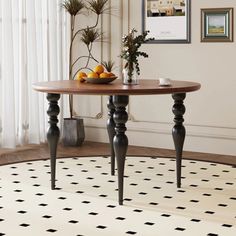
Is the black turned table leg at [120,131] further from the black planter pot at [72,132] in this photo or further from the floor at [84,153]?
the black planter pot at [72,132]

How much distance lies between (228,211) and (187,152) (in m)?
2.30

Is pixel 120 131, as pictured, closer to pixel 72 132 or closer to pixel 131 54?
pixel 131 54

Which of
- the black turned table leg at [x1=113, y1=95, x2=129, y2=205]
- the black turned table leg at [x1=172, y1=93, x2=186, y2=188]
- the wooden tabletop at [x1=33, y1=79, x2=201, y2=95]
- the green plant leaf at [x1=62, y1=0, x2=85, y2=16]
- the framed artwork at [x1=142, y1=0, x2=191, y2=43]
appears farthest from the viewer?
the green plant leaf at [x1=62, y1=0, x2=85, y2=16]

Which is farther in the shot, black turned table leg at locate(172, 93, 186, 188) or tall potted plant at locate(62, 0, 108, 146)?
tall potted plant at locate(62, 0, 108, 146)

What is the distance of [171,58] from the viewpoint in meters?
6.84

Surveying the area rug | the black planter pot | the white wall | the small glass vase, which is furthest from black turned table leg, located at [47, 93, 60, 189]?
the white wall

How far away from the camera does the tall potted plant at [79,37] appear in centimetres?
702

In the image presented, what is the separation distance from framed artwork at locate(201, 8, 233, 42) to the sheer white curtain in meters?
1.77

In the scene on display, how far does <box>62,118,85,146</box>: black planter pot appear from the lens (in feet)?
23.2

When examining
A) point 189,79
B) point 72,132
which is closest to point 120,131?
point 189,79

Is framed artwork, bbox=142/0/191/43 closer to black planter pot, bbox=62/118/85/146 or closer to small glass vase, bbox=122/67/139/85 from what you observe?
black planter pot, bbox=62/118/85/146

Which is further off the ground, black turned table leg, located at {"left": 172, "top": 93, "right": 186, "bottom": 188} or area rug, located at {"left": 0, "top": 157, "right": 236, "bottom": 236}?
black turned table leg, located at {"left": 172, "top": 93, "right": 186, "bottom": 188}

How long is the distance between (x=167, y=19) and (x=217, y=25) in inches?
23.3

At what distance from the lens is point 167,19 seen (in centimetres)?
679
